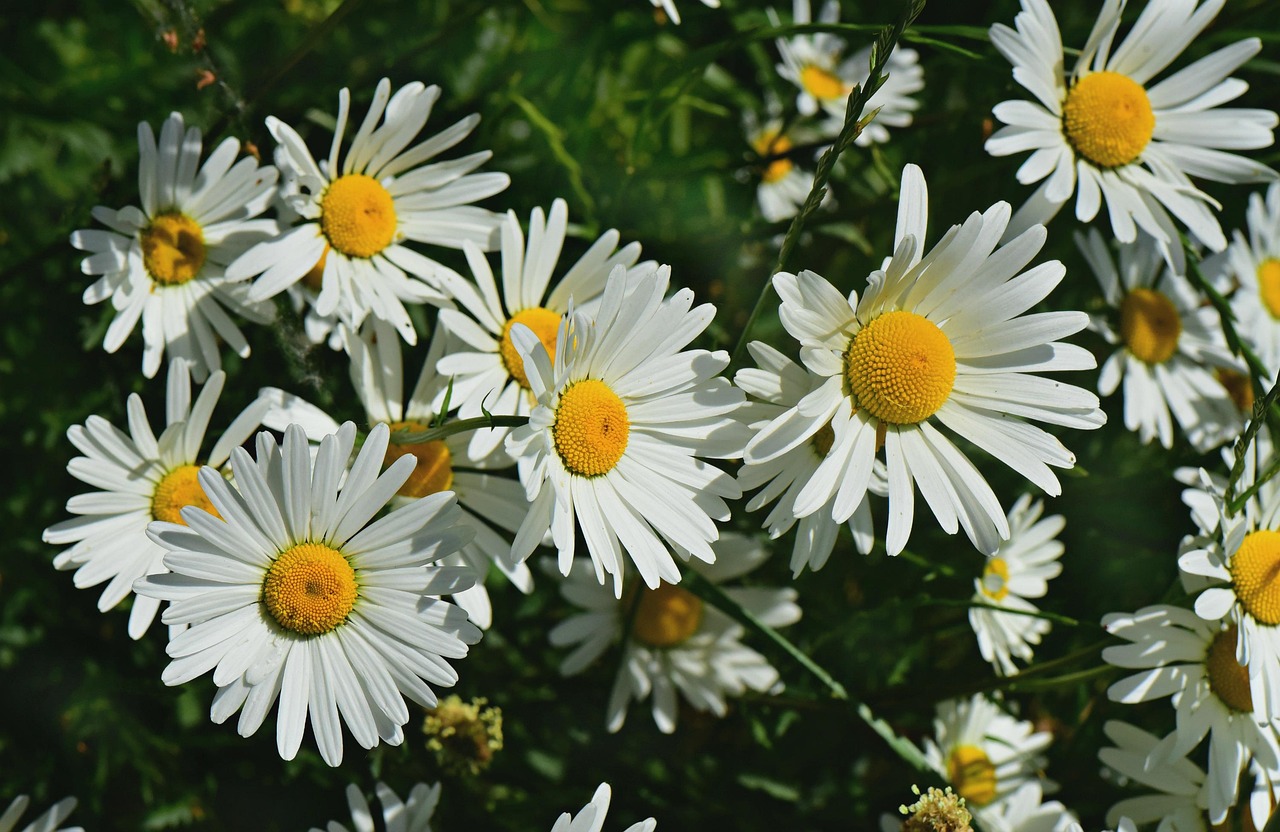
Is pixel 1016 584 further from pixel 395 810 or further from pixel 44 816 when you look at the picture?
pixel 44 816

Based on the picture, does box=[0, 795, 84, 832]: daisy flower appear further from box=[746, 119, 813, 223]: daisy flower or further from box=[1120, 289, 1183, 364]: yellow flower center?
box=[1120, 289, 1183, 364]: yellow flower center

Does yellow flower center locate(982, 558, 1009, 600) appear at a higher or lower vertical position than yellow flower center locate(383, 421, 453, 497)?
higher

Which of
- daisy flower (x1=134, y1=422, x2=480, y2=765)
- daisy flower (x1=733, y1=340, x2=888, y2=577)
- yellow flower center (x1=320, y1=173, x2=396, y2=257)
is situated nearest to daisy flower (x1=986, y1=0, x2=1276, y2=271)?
daisy flower (x1=733, y1=340, x2=888, y2=577)

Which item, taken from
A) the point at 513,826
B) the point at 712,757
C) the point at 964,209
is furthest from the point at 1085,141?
the point at 513,826

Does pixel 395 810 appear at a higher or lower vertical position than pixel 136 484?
lower

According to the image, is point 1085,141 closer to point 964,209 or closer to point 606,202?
point 964,209

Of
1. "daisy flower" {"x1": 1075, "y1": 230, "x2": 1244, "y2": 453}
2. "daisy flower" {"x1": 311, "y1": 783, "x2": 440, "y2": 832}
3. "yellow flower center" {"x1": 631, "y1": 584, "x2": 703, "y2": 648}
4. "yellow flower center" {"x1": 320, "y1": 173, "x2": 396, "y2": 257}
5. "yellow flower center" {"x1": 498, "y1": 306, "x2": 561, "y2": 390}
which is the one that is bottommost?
"daisy flower" {"x1": 311, "y1": 783, "x2": 440, "y2": 832}

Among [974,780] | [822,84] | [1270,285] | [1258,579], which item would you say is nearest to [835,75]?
[822,84]
